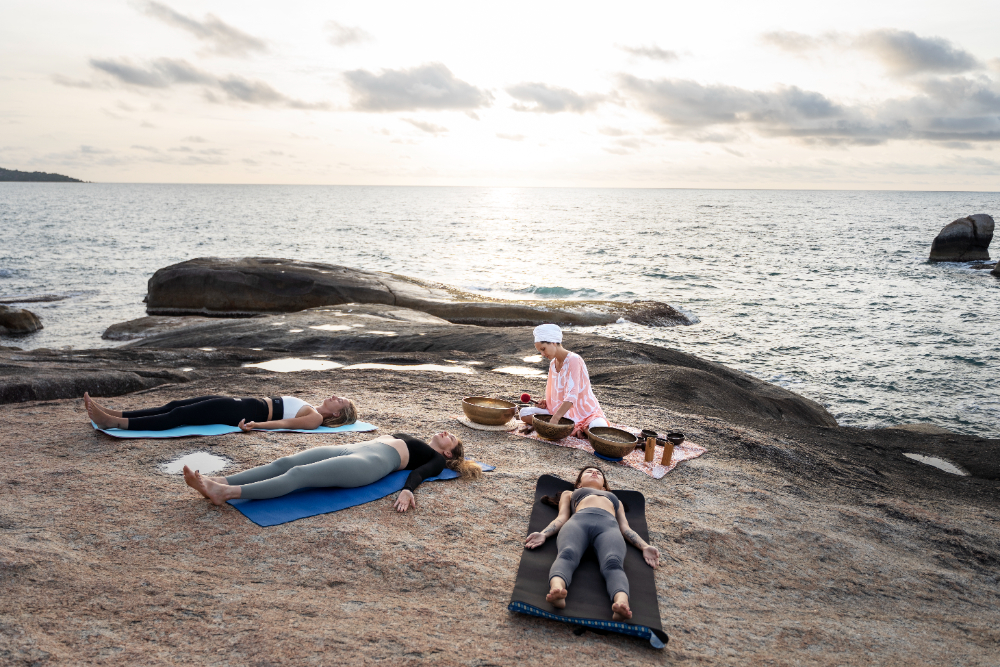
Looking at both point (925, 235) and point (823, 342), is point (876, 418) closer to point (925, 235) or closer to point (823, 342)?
point (823, 342)

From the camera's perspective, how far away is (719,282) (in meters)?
40.8

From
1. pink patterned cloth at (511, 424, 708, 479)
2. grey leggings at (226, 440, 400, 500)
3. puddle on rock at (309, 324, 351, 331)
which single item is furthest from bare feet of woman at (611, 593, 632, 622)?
puddle on rock at (309, 324, 351, 331)

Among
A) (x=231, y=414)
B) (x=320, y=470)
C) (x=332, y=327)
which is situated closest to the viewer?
(x=320, y=470)

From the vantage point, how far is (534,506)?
614 cm

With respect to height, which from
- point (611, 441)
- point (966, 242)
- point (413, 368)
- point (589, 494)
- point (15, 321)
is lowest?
point (15, 321)

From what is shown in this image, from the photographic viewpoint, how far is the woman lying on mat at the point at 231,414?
725 cm

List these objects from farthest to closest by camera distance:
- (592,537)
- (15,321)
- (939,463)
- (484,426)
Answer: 1. (15,321)
2. (939,463)
3. (484,426)
4. (592,537)

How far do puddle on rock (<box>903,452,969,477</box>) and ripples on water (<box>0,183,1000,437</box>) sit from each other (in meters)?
5.43

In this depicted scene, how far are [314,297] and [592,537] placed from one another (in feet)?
72.5

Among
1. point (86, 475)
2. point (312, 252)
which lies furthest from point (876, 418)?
point (312, 252)

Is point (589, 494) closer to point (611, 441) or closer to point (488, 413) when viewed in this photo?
point (611, 441)

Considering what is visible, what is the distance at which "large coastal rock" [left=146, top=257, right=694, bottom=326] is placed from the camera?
80.9 feet

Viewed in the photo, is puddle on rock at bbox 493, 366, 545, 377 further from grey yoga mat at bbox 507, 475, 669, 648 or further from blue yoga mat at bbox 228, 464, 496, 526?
grey yoga mat at bbox 507, 475, 669, 648

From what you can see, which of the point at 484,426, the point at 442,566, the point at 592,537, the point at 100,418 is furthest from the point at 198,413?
the point at 592,537
